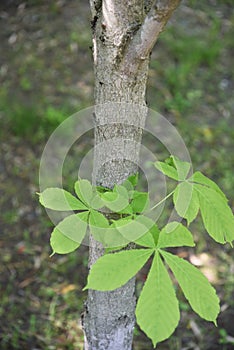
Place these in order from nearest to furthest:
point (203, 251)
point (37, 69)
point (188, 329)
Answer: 1. point (188, 329)
2. point (203, 251)
3. point (37, 69)

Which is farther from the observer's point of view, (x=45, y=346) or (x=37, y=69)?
(x=37, y=69)

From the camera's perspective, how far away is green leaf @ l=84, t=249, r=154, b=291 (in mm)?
925

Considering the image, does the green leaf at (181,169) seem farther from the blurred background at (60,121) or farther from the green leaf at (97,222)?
the blurred background at (60,121)

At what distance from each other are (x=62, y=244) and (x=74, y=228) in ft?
0.14

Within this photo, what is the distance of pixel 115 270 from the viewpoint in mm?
937

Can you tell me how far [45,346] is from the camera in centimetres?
203

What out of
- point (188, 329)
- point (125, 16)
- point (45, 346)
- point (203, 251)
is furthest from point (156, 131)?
point (125, 16)

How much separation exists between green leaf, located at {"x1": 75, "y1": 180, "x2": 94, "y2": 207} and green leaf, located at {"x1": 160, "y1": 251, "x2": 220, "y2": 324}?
265mm

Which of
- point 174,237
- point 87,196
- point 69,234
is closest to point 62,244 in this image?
point 69,234

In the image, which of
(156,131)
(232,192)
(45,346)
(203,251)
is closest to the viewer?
(45,346)

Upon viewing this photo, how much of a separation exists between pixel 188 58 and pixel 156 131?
2.23ft

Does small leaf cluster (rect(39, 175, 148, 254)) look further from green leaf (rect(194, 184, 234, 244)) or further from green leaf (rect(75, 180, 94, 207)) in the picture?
green leaf (rect(194, 184, 234, 244))

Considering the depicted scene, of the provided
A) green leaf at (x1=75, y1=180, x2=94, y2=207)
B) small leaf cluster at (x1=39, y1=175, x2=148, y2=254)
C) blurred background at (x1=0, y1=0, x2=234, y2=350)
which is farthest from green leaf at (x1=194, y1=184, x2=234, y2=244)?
blurred background at (x1=0, y1=0, x2=234, y2=350)

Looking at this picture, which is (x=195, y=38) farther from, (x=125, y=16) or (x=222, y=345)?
(x=125, y=16)
